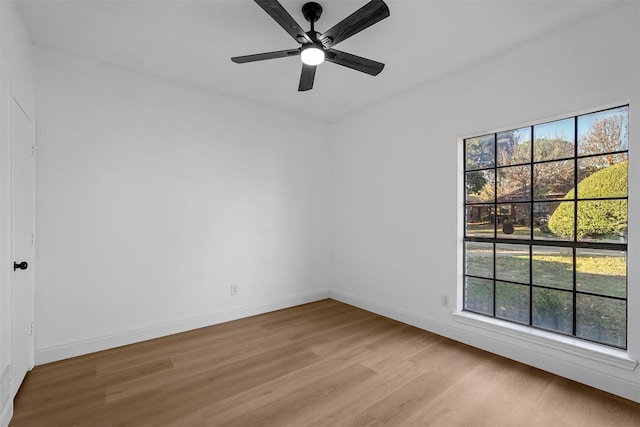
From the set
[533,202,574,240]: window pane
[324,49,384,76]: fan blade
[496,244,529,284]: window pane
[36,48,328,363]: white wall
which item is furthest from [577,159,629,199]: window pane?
[36,48,328,363]: white wall

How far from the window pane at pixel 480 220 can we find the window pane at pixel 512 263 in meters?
0.19

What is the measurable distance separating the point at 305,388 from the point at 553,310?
2245mm

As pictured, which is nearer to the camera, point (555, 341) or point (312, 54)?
point (312, 54)

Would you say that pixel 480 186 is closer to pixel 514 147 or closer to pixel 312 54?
pixel 514 147

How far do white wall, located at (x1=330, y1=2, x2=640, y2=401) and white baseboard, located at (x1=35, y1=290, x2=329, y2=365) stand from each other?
1022 millimetres

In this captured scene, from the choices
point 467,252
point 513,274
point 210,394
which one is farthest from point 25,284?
point 513,274

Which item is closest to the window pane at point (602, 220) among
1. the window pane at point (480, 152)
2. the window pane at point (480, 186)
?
the window pane at point (480, 186)

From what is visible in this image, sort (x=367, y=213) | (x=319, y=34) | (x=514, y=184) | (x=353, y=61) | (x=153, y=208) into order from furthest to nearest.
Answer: (x=367, y=213) < (x=153, y=208) < (x=514, y=184) < (x=353, y=61) < (x=319, y=34)

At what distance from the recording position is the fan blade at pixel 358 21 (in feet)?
6.05

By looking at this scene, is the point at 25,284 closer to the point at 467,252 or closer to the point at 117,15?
the point at 117,15

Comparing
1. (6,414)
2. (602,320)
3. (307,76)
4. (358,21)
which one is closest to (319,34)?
(358,21)

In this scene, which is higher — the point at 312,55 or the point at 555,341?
the point at 312,55

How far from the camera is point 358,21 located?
1.98m

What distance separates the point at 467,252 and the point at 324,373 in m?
1.94
